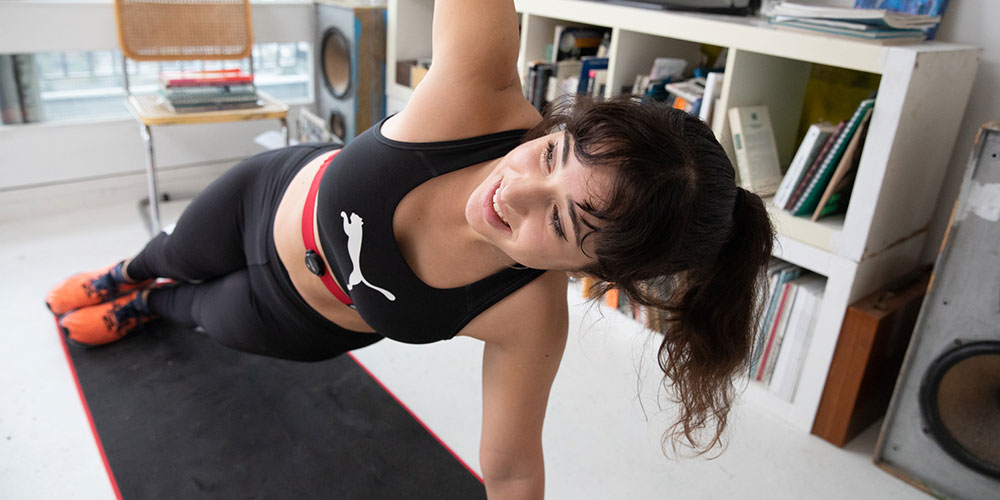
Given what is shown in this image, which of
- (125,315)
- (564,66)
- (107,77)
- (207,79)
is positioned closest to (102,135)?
(107,77)

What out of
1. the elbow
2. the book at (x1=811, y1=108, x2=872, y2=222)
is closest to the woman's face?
the elbow

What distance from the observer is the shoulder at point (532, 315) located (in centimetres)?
107

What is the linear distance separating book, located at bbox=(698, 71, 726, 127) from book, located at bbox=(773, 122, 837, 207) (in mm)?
269

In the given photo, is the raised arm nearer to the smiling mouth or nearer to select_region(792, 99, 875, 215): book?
the smiling mouth

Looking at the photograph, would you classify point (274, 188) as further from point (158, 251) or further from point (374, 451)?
point (374, 451)

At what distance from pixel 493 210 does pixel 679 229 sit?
0.24 meters

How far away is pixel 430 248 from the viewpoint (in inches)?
44.1

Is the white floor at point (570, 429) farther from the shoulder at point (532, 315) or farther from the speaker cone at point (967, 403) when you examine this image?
the shoulder at point (532, 315)

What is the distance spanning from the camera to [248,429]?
1.72 metres

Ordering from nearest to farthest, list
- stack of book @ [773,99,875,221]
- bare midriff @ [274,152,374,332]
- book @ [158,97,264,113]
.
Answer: bare midriff @ [274,152,374,332] < stack of book @ [773,99,875,221] < book @ [158,97,264,113]

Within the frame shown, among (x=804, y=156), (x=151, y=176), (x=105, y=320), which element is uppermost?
(x=804, y=156)

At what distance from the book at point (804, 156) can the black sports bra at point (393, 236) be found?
104 cm

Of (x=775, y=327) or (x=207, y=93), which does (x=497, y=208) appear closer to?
(x=775, y=327)

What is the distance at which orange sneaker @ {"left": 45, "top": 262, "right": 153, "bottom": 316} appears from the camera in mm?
1976
